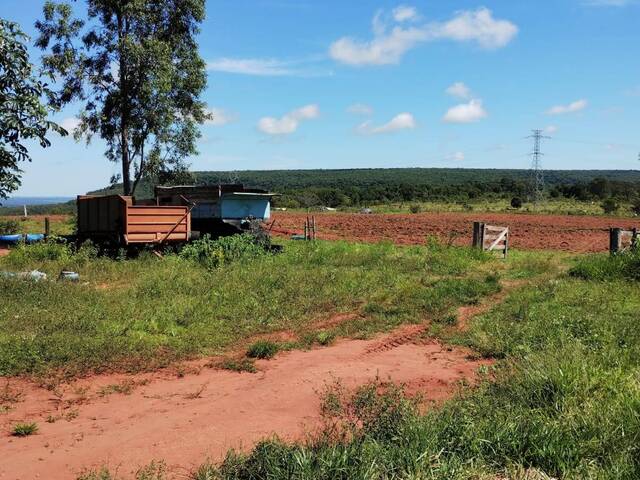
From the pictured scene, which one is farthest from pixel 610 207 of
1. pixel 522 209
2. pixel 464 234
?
pixel 464 234

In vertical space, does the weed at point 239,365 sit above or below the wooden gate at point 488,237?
below

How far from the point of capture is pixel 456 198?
8156 cm

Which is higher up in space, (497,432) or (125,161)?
(125,161)

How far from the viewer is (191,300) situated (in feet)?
34.5

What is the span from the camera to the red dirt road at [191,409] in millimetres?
4633

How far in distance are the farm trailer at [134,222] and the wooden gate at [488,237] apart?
8.73 m

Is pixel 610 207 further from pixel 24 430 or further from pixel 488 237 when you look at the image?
pixel 24 430

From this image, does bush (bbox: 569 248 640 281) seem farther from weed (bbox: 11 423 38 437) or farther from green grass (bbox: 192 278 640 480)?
weed (bbox: 11 423 38 437)

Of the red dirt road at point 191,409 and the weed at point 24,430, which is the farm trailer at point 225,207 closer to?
the red dirt road at point 191,409

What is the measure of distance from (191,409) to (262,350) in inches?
83.0

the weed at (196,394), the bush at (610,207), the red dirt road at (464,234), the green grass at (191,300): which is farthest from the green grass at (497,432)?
the bush at (610,207)

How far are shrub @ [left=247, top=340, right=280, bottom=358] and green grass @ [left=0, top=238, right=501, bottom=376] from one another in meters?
0.50

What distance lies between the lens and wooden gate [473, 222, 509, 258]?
17984 millimetres

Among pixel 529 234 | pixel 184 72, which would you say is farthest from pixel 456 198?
pixel 184 72
